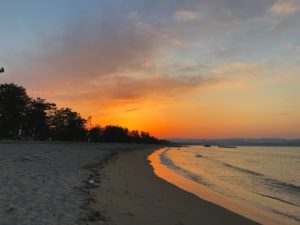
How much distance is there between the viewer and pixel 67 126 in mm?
152625

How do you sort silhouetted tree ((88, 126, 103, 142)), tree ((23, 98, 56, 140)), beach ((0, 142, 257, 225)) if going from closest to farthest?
beach ((0, 142, 257, 225)), tree ((23, 98, 56, 140)), silhouetted tree ((88, 126, 103, 142))

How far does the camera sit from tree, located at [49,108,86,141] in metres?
149

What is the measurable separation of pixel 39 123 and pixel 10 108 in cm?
2199

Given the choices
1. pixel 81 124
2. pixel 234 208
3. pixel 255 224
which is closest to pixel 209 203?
pixel 234 208

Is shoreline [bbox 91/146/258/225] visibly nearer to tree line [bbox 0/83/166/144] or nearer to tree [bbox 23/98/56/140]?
tree line [bbox 0/83/166/144]

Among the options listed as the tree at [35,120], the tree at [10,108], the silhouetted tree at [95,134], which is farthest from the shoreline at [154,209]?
the silhouetted tree at [95,134]

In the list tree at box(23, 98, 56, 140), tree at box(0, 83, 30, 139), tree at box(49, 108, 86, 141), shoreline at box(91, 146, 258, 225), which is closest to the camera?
shoreline at box(91, 146, 258, 225)

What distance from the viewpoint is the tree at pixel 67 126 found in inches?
5871

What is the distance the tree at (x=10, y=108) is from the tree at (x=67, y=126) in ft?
133

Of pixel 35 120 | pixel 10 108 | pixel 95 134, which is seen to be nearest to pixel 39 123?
pixel 35 120

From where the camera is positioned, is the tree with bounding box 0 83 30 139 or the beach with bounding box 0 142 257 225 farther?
the tree with bounding box 0 83 30 139

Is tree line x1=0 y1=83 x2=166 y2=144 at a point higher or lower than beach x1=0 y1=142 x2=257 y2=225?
higher

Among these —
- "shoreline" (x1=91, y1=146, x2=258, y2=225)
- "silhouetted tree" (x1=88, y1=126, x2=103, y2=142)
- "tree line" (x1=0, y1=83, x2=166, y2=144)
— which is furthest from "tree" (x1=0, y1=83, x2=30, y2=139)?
"shoreline" (x1=91, y1=146, x2=258, y2=225)

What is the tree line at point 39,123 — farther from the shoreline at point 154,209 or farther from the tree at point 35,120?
the shoreline at point 154,209
